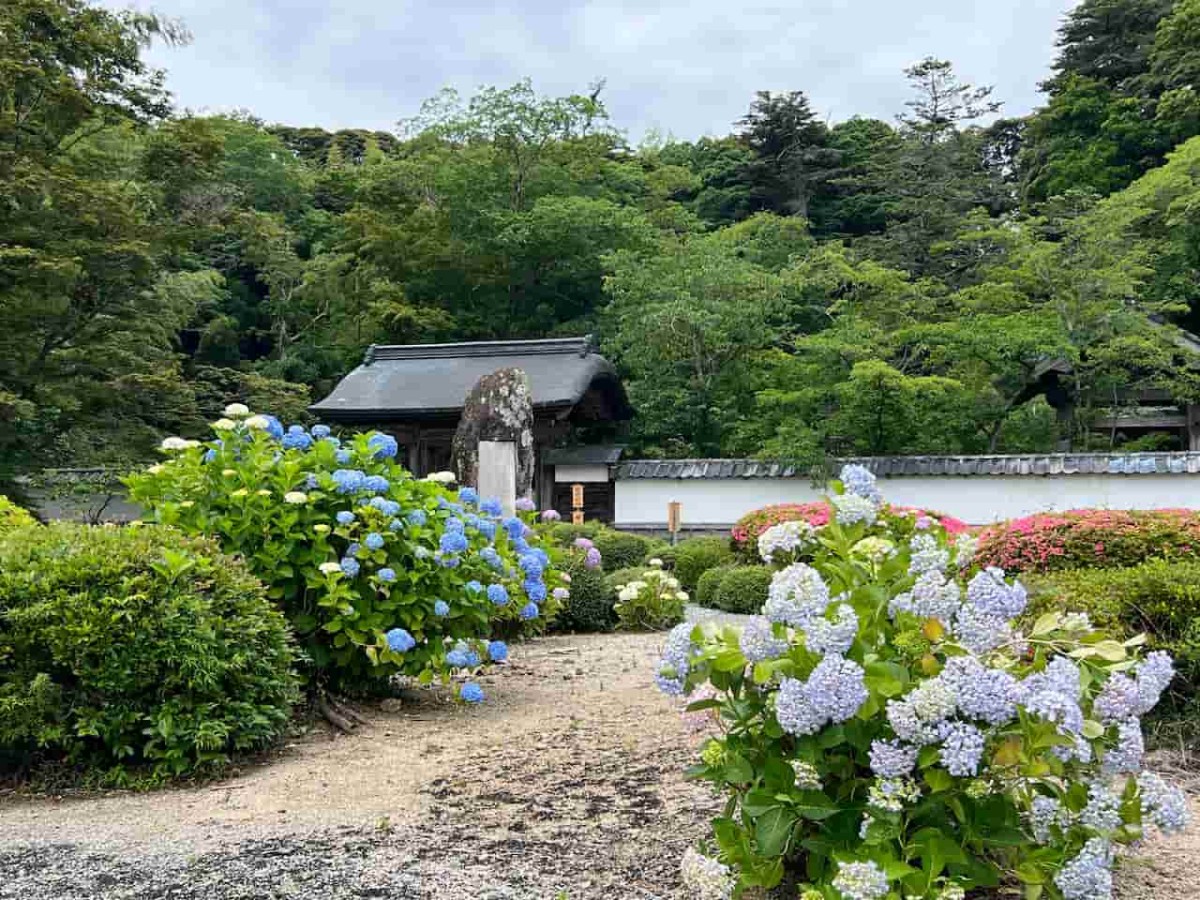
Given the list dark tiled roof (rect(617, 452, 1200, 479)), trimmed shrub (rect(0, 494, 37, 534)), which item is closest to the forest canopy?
dark tiled roof (rect(617, 452, 1200, 479))

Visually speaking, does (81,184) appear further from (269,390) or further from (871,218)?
(871,218)

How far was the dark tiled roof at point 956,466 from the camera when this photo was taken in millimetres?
12898

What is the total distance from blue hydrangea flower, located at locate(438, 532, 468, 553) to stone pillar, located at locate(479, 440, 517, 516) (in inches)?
182

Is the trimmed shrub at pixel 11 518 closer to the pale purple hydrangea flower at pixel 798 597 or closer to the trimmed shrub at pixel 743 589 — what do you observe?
the pale purple hydrangea flower at pixel 798 597

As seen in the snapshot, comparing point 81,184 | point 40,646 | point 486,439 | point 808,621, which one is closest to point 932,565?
point 808,621

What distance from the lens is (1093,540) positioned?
16.6 feet

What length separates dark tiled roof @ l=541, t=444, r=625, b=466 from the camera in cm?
1619

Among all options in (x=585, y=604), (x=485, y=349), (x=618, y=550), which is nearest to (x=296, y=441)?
(x=585, y=604)

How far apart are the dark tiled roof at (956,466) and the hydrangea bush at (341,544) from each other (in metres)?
10.8

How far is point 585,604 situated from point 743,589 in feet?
5.70

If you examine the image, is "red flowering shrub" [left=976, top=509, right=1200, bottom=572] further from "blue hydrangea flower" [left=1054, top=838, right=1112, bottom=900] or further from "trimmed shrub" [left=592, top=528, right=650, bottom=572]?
"trimmed shrub" [left=592, top=528, right=650, bottom=572]

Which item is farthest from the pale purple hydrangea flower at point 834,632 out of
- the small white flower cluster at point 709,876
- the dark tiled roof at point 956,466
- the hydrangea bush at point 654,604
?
the dark tiled roof at point 956,466

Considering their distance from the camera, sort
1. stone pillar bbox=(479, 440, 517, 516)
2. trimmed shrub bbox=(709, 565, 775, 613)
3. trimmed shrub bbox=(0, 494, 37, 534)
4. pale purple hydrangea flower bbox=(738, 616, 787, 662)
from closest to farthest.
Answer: pale purple hydrangea flower bbox=(738, 616, 787, 662) < trimmed shrub bbox=(0, 494, 37, 534) < trimmed shrub bbox=(709, 565, 775, 613) < stone pillar bbox=(479, 440, 517, 516)

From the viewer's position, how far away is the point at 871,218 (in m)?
24.8
